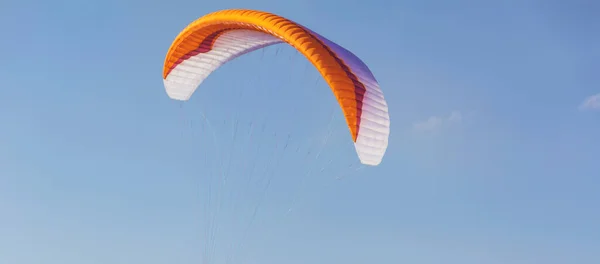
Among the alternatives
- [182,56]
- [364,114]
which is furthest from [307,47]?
[182,56]

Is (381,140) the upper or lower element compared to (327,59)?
lower

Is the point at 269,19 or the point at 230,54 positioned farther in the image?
the point at 230,54

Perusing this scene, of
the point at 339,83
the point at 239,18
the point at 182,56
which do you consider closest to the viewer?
the point at 339,83

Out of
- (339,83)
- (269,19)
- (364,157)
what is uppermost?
(269,19)

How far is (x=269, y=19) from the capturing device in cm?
2178

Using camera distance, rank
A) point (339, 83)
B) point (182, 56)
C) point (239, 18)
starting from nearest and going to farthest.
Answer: point (339, 83)
point (239, 18)
point (182, 56)

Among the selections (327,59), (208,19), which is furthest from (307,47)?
(208,19)

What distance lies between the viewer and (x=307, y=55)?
2073 centimetres

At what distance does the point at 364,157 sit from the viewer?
20.8 metres

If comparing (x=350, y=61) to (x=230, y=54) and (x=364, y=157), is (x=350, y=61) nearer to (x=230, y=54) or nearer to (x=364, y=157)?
(x=364, y=157)

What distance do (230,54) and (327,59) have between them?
5.43m

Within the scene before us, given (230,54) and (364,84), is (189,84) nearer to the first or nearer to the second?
(230,54)

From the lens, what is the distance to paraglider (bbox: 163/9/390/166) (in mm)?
20594

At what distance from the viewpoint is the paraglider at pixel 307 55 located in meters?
20.6
